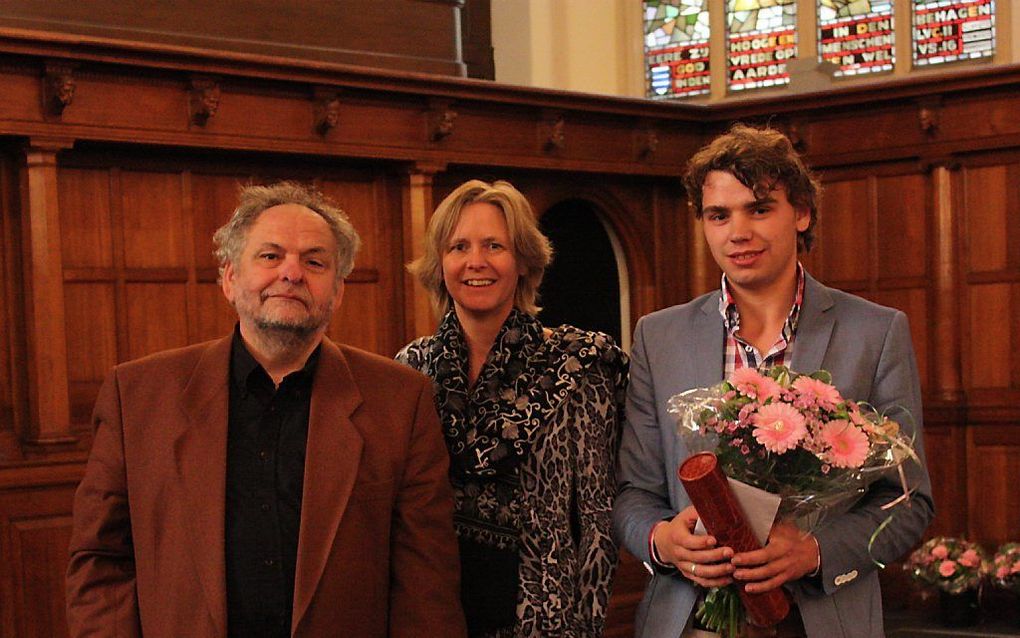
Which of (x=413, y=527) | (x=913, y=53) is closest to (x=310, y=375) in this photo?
(x=413, y=527)

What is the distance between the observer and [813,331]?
2.46 meters

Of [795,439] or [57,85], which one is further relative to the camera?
[57,85]

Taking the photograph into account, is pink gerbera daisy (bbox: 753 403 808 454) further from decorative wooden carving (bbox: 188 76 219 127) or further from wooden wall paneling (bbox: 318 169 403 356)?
wooden wall paneling (bbox: 318 169 403 356)

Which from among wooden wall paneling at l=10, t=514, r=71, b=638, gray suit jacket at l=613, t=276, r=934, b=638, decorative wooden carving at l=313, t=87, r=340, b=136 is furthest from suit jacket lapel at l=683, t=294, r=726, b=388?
decorative wooden carving at l=313, t=87, r=340, b=136

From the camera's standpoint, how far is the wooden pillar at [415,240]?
6461mm

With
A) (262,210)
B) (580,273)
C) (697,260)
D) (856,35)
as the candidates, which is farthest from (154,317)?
(856,35)

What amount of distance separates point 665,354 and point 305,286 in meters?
0.74

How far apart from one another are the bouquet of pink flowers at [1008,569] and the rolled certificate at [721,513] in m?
4.47

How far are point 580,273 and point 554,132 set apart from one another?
0.99 meters

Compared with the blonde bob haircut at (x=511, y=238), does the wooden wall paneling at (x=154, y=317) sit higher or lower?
lower

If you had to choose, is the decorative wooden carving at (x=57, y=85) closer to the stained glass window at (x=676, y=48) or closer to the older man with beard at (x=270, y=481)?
the older man with beard at (x=270, y=481)

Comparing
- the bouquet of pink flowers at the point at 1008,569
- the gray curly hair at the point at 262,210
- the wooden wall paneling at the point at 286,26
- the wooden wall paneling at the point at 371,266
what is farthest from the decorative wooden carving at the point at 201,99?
the bouquet of pink flowers at the point at 1008,569

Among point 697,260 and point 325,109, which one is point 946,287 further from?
point 325,109

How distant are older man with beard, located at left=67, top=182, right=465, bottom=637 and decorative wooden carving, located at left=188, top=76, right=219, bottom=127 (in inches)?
124
